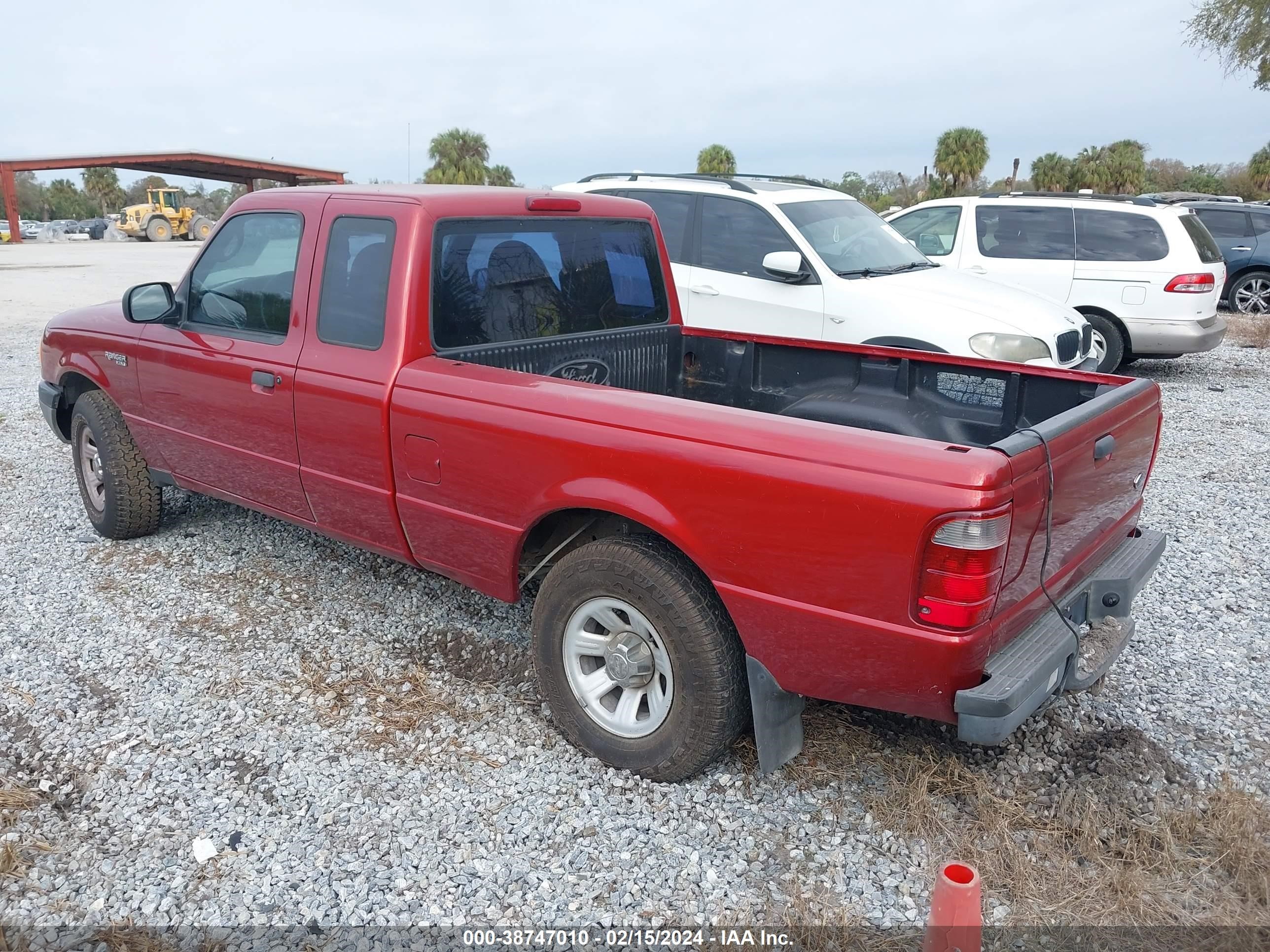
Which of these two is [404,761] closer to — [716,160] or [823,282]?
[823,282]

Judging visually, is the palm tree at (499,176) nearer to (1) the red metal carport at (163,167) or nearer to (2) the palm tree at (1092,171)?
(1) the red metal carport at (163,167)

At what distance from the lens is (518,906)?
2639 millimetres

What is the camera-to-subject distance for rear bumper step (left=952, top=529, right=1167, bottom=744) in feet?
8.11

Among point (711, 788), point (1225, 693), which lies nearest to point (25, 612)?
point (711, 788)

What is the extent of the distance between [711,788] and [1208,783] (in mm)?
1634

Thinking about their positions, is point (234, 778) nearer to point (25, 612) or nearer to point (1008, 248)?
point (25, 612)

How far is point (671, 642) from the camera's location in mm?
2920

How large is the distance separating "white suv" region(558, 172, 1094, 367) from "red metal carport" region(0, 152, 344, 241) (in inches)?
1260

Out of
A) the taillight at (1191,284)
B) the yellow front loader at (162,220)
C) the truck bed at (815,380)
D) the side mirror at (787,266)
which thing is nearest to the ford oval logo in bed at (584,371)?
the truck bed at (815,380)

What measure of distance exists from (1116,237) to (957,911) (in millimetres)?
9348

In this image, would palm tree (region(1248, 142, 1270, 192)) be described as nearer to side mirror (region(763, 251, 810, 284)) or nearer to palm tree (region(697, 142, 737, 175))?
palm tree (region(697, 142, 737, 175))

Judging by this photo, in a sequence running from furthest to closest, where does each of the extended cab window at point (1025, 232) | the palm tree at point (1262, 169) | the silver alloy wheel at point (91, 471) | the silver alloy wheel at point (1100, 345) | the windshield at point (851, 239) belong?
the palm tree at point (1262, 169)
the extended cab window at point (1025, 232)
the silver alloy wheel at point (1100, 345)
the windshield at point (851, 239)
the silver alloy wheel at point (91, 471)

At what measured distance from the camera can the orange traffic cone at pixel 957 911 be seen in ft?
6.57

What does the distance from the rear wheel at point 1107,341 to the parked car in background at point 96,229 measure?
5034 cm
